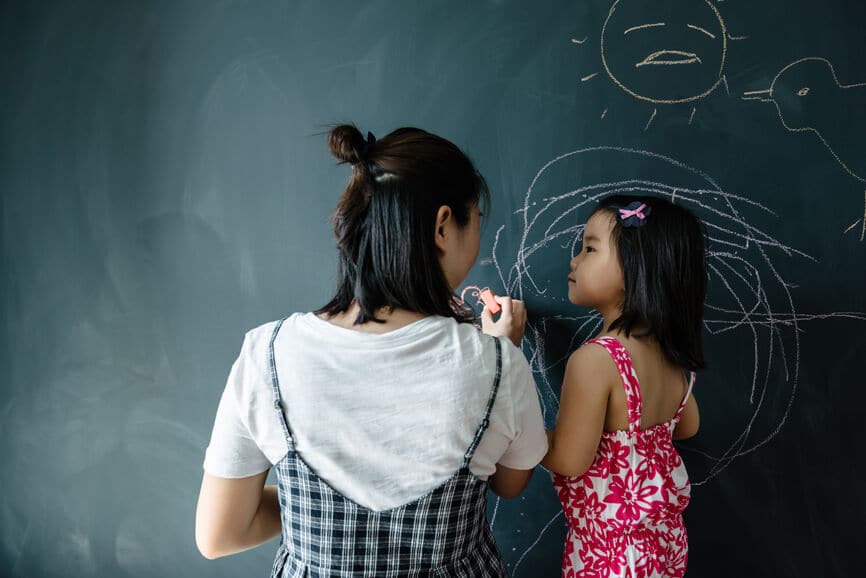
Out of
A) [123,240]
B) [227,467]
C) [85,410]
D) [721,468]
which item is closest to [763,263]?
[721,468]

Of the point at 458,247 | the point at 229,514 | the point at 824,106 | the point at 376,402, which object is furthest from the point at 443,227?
the point at 824,106

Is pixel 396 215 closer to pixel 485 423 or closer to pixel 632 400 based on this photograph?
pixel 485 423

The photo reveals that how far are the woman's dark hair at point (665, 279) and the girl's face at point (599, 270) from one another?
2 cm

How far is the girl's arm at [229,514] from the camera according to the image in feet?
2.95

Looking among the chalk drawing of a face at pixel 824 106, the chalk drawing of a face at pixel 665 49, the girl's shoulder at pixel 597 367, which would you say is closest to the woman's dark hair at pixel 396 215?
the girl's shoulder at pixel 597 367

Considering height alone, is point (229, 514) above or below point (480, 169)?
below

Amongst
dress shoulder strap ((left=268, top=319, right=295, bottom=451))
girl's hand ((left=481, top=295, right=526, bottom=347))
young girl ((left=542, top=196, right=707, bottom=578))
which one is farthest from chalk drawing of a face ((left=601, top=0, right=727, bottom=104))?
dress shoulder strap ((left=268, top=319, right=295, bottom=451))

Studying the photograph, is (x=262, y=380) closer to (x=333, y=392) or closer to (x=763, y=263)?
(x=333, y=392)

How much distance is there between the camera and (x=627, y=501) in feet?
3.48

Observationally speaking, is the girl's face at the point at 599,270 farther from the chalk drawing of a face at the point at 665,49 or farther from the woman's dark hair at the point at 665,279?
the chalk drawing of a face at the point at 665,49

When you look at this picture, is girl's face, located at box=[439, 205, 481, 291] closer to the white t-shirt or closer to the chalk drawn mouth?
the white t-shirt

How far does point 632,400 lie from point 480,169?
566mm

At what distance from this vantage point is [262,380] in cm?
84

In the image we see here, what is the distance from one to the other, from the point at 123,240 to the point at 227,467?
2.63 feet
